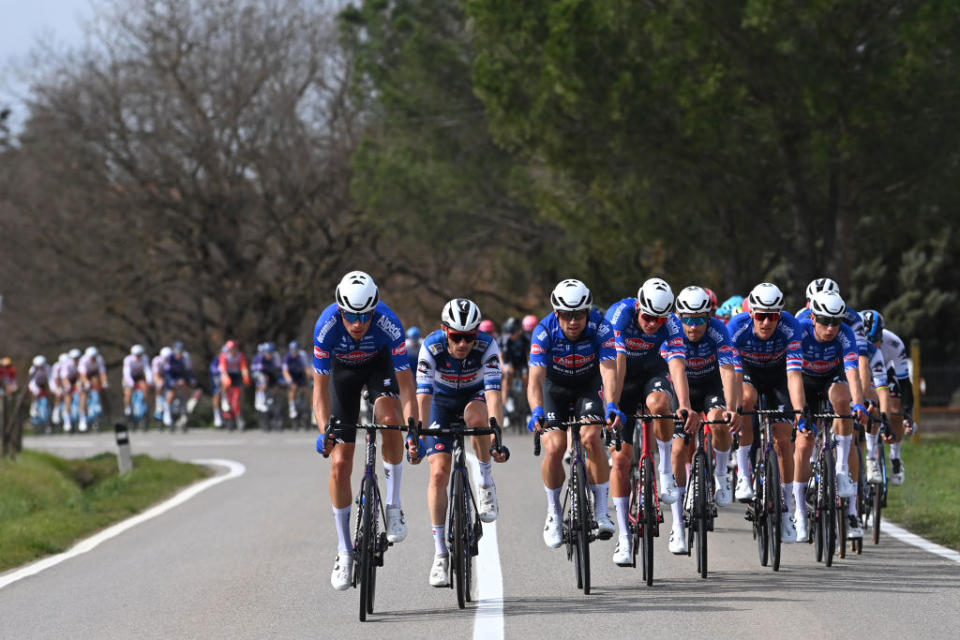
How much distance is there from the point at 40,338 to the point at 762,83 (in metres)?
28.6

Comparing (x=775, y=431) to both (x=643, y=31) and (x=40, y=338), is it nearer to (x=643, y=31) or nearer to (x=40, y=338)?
(x=643, y=31)

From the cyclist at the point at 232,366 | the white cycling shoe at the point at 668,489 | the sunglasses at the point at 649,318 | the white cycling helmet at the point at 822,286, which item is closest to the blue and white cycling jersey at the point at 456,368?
the sunglasses at the point at 649,318

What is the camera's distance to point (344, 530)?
10.1 m

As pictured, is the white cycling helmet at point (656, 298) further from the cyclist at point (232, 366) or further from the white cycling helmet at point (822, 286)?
the cyclist at point (232, 366)

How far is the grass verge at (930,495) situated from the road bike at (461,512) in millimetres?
4406

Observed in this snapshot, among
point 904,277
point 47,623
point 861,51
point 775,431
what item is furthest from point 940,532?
point 904,277

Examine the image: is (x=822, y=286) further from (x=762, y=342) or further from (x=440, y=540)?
(x=440, y=540)

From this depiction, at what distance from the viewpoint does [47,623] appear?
9.77 metres

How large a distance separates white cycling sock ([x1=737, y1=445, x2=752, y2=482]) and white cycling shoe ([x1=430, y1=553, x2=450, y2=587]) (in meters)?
3.08

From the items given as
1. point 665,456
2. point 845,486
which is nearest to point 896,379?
point 845,486

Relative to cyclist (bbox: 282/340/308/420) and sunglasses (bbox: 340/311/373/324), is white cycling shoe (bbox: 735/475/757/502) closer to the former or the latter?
sunglasses (bbox: 340/311/373/324)

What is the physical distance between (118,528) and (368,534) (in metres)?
7.26

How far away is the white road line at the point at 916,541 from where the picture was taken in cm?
1241

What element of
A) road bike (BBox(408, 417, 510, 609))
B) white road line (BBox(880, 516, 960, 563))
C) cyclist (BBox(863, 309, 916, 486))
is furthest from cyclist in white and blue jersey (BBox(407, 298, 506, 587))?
cyclist (BBox(863, 309, 916, 486))
